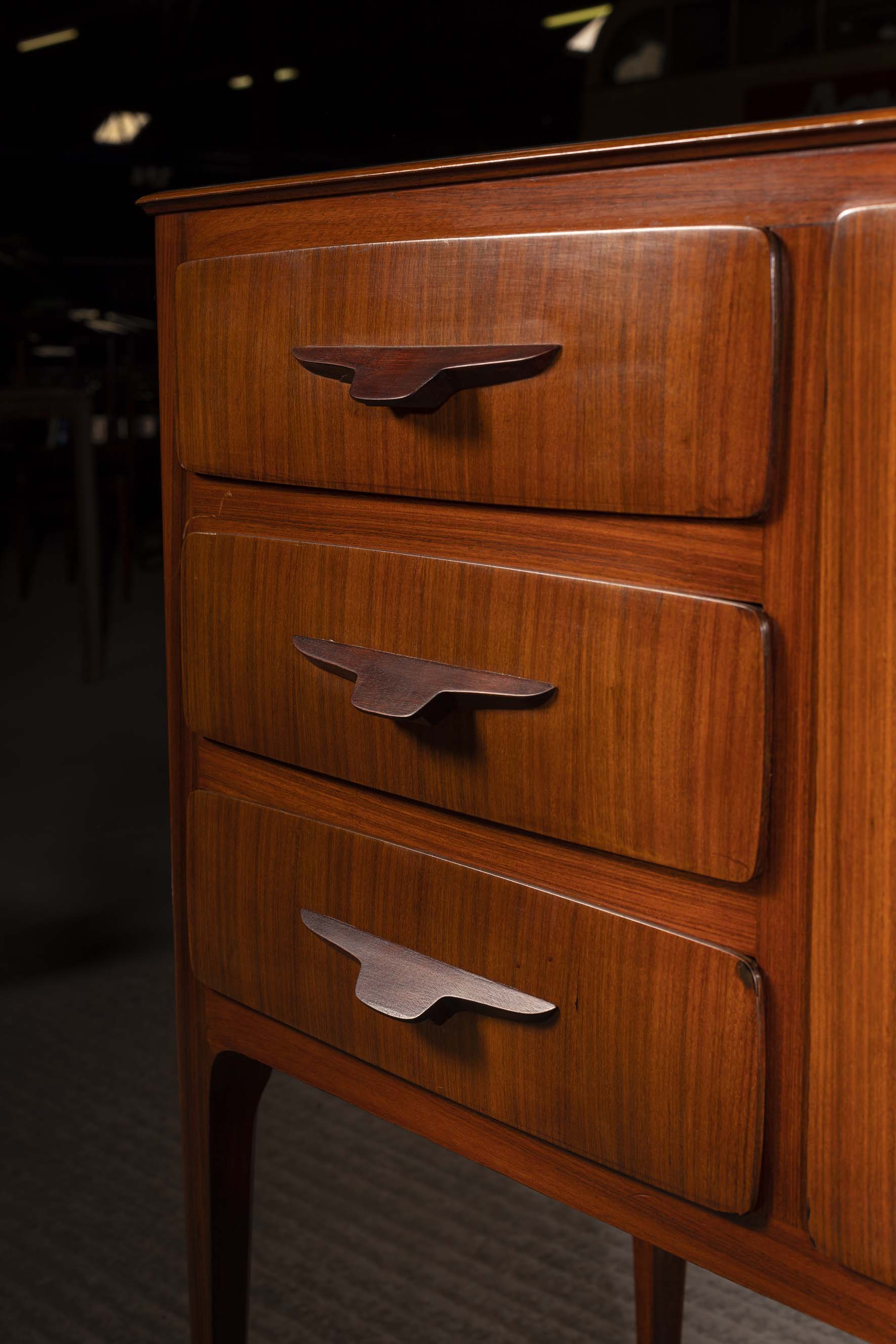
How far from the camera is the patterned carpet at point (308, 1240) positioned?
1.01m

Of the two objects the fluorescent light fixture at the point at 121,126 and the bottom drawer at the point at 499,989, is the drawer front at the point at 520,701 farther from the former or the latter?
the fluorescent light fixture at the point at 121,126

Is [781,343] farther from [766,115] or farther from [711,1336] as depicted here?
[766,115]

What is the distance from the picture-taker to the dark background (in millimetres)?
1039

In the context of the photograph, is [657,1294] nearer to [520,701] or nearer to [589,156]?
[520,701]

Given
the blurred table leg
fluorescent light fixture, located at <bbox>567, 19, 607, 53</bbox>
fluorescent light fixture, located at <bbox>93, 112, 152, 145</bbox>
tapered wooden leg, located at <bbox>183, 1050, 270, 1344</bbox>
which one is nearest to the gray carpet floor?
tapered wooden leg, located at <bbox>183, 1050, 270, 1344</bbox>

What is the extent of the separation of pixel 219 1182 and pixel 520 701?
1.29ft

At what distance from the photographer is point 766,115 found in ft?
11.9

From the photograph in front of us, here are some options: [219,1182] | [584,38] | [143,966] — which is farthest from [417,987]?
[584,38]

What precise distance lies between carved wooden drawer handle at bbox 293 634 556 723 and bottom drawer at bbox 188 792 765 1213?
8 cm

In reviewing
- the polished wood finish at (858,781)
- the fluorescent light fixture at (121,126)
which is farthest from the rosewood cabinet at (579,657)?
the fluorescent light fixture at (121,126)

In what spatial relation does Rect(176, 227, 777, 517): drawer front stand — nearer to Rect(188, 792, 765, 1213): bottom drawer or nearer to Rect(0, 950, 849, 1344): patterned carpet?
Rect(188, 792, 765, 1213): bottom drawer

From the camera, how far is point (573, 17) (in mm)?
11219

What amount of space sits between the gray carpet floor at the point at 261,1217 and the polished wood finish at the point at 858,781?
636mm

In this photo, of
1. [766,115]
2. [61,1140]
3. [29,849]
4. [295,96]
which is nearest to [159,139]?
[295,96]
